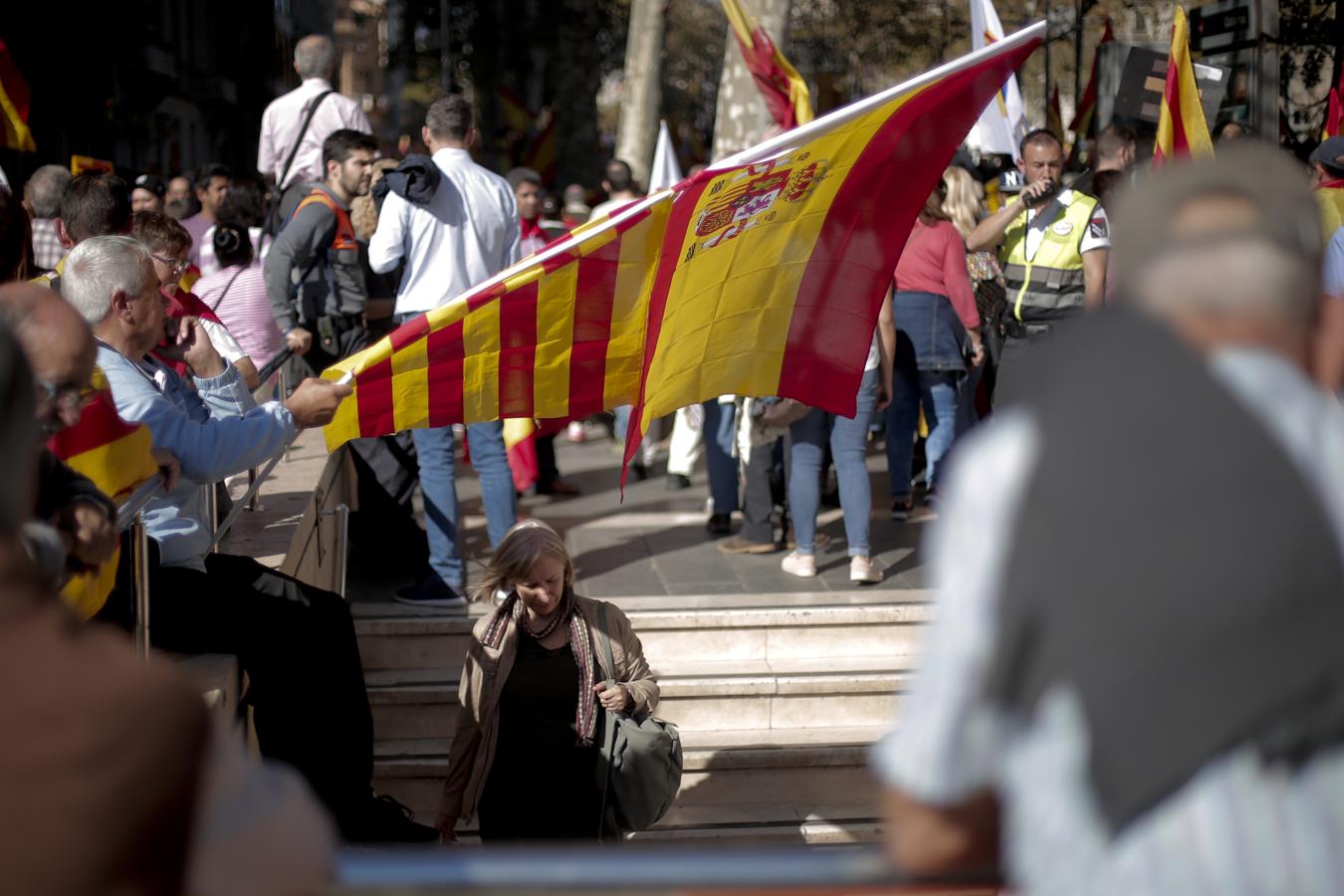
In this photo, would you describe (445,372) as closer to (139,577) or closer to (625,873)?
(139,577)

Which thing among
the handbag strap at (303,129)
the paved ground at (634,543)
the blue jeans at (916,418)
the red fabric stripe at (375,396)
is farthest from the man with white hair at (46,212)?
the blue jeans at (916,418)

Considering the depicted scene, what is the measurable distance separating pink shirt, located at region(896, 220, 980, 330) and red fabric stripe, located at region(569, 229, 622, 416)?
333 cm

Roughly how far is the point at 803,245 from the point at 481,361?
3.64 feet

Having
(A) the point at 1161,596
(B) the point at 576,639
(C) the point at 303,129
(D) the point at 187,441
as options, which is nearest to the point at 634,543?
(C) the point at 303,129

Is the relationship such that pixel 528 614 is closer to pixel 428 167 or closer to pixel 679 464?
pixel 428 167

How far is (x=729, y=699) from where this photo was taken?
6.55 meters

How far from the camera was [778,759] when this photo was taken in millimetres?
6305

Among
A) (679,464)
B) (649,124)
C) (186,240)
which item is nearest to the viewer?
(186,240)

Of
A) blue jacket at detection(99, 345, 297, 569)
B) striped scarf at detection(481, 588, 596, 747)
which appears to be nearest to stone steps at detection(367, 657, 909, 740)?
striped scarf at detection(481, 588, 596, 747)

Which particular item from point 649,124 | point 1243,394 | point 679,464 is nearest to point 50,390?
point 1243,394

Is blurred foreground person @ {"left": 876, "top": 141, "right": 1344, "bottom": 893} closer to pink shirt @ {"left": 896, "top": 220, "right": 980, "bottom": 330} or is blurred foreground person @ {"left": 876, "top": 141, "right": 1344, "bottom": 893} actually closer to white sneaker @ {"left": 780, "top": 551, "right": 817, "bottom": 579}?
white sneaker @ {"left": 780, "top": 551, "right": 817, "bottom": 579}

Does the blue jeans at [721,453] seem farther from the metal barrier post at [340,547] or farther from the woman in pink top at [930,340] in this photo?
the metal barrier post at [340,547]

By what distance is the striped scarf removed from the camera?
16.2 feet

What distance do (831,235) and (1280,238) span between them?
→ 3.35m
